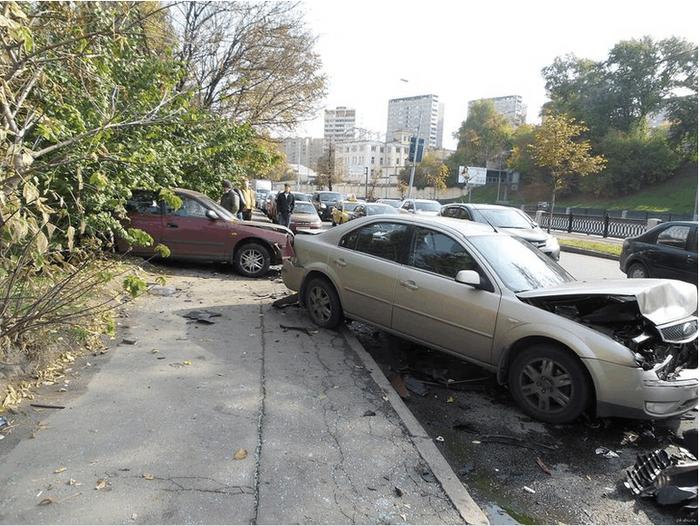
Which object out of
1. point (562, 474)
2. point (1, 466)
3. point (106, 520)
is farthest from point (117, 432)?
point (562, 474)

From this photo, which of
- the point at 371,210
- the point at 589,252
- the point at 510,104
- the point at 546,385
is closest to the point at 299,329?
the point at 546,385

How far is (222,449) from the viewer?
3324mm

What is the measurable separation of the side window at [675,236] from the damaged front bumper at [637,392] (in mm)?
6772

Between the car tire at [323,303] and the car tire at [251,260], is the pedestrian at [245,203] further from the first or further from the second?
the car tire at [323,303]

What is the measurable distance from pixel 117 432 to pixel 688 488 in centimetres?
374

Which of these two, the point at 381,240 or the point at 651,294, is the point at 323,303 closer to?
the point at 381,240

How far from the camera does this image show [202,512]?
2691 mm

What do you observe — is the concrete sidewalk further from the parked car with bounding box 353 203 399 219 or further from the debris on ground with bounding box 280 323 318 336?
the parked car with bounding box 353 203 399 219

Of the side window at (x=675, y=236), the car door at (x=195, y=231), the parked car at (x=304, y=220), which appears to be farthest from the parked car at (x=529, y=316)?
the parked car at (x=304, y=220)

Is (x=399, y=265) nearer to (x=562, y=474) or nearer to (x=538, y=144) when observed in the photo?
(x=562, y=474)

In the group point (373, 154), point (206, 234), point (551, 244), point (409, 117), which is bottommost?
point (206, 234)

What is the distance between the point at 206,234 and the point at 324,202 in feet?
68.9

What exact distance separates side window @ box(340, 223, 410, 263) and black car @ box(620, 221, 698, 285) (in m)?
6.35

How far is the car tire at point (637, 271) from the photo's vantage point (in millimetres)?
10141
